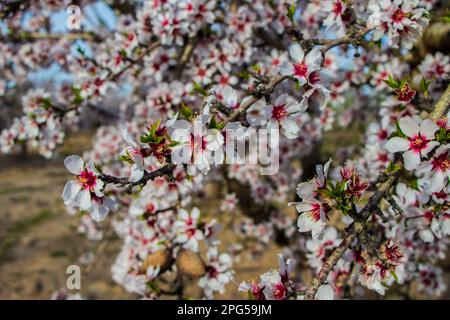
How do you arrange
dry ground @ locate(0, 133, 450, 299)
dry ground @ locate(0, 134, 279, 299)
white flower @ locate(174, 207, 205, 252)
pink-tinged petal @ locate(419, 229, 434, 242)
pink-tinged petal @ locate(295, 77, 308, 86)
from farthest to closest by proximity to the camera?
dry ground @ locate(0, 134, 279, 299) < dry ground @ locate(0, 133, 450, 299) < white flower @ locate(174, 207, 205, 252) < pink-tinged petal @ locate(419, 229, 434, 242) < pink-tinged petal @ locate(295, 77, 308, 86)

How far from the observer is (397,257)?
2.07 meters

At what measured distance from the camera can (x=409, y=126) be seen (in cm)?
198

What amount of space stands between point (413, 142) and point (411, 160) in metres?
0.09

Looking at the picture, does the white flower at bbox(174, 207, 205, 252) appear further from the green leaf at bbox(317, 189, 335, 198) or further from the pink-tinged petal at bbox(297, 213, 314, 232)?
the green leaf at bbox(317, 189, 335, 198)

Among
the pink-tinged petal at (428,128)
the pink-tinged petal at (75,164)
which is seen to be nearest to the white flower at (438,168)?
the pink-tinged petal at (428,128)

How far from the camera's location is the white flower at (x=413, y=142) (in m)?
1.92

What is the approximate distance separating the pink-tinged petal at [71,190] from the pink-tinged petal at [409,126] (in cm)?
151

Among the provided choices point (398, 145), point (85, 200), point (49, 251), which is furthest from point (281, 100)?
point (49, 251)

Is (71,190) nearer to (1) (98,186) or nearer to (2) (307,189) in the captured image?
(1) (98,186)

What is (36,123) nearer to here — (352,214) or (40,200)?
(352,214)

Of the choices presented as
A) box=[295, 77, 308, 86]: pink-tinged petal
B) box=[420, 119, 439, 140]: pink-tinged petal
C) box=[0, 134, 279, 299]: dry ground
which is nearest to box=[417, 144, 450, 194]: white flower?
box=[420, 119, 439, 140]: pink-tinged petal

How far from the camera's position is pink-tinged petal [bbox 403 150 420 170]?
77.5 inches

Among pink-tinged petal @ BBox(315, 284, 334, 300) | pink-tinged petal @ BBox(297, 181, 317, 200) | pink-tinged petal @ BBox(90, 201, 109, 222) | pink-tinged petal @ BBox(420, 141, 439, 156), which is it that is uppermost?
pink-tinged petal @ BBox(420, 141, 439, 156)

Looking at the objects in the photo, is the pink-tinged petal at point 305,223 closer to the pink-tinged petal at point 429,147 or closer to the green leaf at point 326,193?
the green leaf at point 326,193
